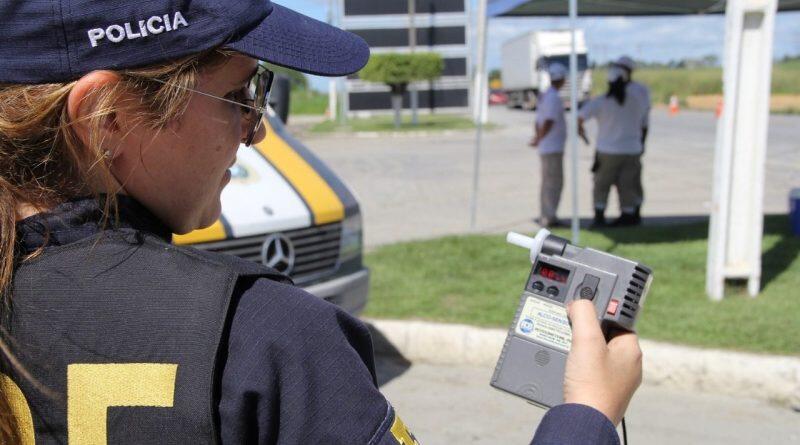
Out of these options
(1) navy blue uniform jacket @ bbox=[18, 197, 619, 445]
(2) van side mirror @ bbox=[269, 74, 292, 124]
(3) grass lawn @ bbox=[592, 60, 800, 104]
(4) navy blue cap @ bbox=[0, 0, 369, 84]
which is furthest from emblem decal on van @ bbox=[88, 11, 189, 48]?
(3) grass lawn @ bbox=[592, 60, 800, 104]

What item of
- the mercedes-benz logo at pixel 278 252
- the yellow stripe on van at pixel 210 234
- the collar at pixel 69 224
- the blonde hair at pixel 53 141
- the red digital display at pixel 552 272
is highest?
the blonde hair at pixel 53 141

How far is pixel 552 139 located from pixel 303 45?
8653mm

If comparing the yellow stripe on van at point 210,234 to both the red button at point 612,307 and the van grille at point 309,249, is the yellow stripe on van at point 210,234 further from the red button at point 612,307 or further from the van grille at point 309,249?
the red button at point 612,307

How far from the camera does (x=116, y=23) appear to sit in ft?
3.45

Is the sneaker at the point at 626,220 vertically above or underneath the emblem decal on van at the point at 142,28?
underneath

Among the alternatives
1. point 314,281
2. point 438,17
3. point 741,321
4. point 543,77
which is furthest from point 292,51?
point 438,17

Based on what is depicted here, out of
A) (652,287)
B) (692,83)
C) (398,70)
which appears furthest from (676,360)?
(692,83)

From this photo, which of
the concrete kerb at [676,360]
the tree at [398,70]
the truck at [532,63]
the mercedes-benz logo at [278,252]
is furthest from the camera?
the truck at [532,63]

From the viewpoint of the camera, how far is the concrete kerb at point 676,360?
469cm

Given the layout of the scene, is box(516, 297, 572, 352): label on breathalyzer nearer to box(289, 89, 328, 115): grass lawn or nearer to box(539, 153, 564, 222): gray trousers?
box(539, 153, 564, 222): gray trousers

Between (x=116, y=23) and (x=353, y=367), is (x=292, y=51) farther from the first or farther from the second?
(x=353, y=367)

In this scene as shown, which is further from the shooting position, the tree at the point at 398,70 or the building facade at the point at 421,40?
the building facade at the point at 421,40

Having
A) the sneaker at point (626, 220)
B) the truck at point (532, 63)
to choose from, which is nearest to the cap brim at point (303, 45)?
the sneaker at point (626, 220)

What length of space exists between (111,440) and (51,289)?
0.20 m
